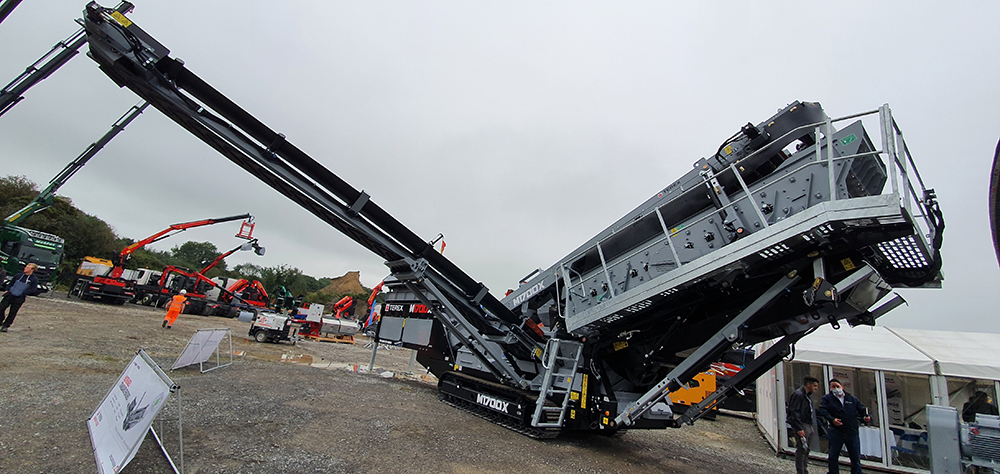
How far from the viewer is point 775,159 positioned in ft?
16.9

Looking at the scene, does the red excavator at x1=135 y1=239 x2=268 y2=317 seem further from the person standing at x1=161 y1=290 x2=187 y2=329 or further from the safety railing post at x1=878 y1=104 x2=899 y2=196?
the safety railing post at x1=878 y1=104 x2=899 y2=196

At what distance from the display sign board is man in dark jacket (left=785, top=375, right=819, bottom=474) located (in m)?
8.18

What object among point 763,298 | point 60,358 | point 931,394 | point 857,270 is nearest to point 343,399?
point 60,358

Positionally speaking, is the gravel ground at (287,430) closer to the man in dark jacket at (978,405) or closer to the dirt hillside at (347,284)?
the man in dark jacket at (978,405)

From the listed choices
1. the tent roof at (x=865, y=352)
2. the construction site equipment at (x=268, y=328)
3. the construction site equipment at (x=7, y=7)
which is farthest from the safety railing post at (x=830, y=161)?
the construction site equipment at (x=268, y=328)

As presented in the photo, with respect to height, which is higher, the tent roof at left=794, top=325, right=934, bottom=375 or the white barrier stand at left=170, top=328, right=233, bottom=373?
the tent roof at left=794, top=325, right=934, bottom=375

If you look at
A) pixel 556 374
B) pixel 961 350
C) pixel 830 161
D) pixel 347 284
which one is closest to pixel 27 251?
pixel 556 374

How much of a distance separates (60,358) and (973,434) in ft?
42.0

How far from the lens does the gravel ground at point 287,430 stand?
417 cm

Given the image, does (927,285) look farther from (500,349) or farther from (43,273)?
(43,273)

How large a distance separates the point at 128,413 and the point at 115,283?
22853mm

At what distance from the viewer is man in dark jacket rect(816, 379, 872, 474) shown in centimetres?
625

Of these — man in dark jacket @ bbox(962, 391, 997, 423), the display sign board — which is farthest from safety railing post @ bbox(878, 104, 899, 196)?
man in dark jacket @ bbox(962, 391, 997, 423)

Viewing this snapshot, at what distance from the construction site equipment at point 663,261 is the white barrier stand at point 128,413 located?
8.64ft
